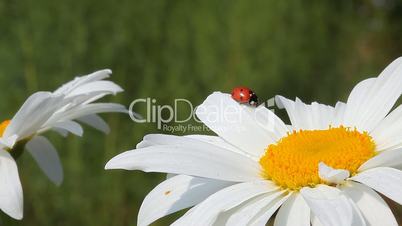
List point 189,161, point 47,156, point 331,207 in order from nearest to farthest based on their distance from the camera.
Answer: point 331,207
point 189,161
point 47,156

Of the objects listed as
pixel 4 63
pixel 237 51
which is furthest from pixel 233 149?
pixel 237 51

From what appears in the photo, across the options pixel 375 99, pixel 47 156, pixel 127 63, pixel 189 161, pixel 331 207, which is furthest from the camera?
pixel 127 63

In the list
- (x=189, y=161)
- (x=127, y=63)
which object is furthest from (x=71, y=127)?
(x=127, y=63)

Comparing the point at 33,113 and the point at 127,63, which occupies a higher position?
the point at 33,113

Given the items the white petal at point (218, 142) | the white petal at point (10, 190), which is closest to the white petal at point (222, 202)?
the white petal at point (218, 142)

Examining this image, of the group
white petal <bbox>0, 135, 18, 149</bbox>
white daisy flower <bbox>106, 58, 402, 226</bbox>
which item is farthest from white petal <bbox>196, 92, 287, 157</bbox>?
white petal <bbox>0, 135, 18, 149</bbox>

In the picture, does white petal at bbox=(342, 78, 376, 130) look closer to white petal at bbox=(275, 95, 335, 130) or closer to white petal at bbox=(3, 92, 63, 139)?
white petal at bbox=(275, 95, 335, 130)

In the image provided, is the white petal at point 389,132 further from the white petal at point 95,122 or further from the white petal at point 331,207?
the white petal at point 95,122

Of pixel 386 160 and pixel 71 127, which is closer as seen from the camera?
pixel 386 160

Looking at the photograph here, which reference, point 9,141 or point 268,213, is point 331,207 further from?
point 9,141
